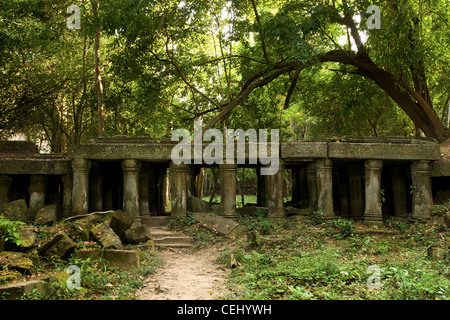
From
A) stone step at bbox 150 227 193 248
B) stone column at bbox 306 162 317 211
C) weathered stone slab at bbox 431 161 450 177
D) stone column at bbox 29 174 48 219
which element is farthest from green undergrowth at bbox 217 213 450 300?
stone column at bbox 29 174 48 219

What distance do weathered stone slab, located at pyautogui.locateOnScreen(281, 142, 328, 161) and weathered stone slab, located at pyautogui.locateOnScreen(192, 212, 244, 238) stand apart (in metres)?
1.92

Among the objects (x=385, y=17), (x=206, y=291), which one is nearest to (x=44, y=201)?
(x=206, y=291)

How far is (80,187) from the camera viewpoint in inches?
334

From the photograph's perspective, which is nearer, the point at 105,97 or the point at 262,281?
the point at 262,281

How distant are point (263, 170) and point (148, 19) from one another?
16.6ft

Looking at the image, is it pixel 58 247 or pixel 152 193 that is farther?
pixel 152 193

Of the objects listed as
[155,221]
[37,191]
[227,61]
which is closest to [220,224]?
[155,221]

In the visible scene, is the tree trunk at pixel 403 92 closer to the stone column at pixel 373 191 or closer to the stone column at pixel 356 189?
the stone column at pixel 356 189

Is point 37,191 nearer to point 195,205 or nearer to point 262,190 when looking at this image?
point 195,205

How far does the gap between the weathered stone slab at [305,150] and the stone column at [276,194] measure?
27 cm

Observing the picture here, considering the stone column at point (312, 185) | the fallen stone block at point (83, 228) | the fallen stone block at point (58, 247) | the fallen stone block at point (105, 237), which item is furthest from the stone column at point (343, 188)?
the fallen stone block at point (58, 247)

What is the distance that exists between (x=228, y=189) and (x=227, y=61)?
7890 millimetres
